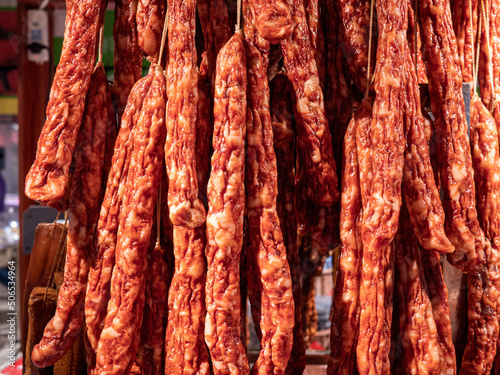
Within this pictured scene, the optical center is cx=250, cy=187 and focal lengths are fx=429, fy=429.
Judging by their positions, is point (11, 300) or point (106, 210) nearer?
point (106, 210)

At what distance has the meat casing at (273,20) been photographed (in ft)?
3.82

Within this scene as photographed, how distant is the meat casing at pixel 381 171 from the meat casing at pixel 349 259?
0.14ft

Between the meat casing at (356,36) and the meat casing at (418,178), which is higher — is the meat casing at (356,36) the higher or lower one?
the higher one

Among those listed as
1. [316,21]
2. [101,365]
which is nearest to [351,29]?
[316,21]

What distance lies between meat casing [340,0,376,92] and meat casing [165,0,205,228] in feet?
1.68

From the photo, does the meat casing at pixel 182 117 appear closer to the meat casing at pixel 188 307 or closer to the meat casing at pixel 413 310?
the meat casing at pixel 188 307

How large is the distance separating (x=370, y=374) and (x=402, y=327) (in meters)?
0.22

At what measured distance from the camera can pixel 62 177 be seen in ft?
4.33

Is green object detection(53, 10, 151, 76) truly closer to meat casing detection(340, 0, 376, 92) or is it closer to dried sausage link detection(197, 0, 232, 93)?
dried sausage link detection(197, 0, 232, 93)

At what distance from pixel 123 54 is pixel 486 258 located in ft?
5.00

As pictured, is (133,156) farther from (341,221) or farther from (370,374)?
(370,374)

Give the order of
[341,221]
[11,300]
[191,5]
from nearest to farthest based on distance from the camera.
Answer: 1. [191,5]
2. [341,221]
3. [11,300]

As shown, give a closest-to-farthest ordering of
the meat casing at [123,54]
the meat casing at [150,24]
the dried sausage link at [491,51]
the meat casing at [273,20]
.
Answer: the meat casing at [273,20] < the meat casing at [150,24] < the meat casing at [123,54] < the dried sausage link at [491,51]

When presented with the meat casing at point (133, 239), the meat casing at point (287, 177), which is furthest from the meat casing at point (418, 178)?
the meat casing at point (133, 239)
